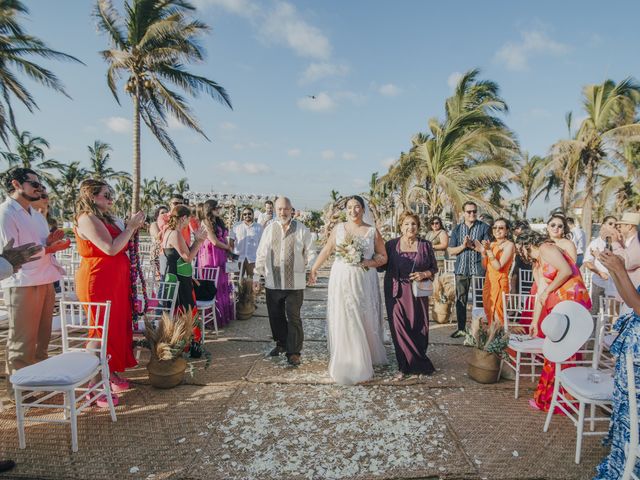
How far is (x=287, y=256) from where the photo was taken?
4.54 meters

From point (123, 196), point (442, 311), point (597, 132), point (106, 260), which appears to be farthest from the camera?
point (123, 196)

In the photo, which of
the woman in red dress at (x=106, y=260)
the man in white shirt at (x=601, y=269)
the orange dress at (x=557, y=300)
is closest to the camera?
the woman in red dress at (x=106, y=260)

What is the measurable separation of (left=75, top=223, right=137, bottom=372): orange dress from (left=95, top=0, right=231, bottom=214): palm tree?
10.2 metres

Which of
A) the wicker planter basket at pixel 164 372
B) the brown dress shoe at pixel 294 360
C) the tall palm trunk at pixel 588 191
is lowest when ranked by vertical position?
the brown dress shoe at pixel 294 360

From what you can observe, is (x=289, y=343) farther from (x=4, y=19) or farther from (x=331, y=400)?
(x=4, y=19)

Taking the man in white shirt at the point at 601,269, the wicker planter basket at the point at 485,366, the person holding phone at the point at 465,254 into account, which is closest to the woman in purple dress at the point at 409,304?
the wicker planter basket at the point at 485,366

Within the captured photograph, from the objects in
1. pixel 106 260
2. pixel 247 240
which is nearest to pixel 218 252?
pixel 247 240

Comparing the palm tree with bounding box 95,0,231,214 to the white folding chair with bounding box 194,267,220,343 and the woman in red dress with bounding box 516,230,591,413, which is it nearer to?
the white folding chair with bounding box 194,267,220,343

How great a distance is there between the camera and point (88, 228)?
3287 millimetres

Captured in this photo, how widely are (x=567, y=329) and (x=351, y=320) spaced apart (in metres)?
2.01

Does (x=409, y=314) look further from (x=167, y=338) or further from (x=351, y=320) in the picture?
(x=167, y=338)

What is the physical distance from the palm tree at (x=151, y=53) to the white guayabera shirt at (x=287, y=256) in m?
10.0

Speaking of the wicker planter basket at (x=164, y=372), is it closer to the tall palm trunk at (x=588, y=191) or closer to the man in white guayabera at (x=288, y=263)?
the man in white guayabera at (x=288, y=263)

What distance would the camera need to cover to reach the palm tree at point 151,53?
11.9 meters
